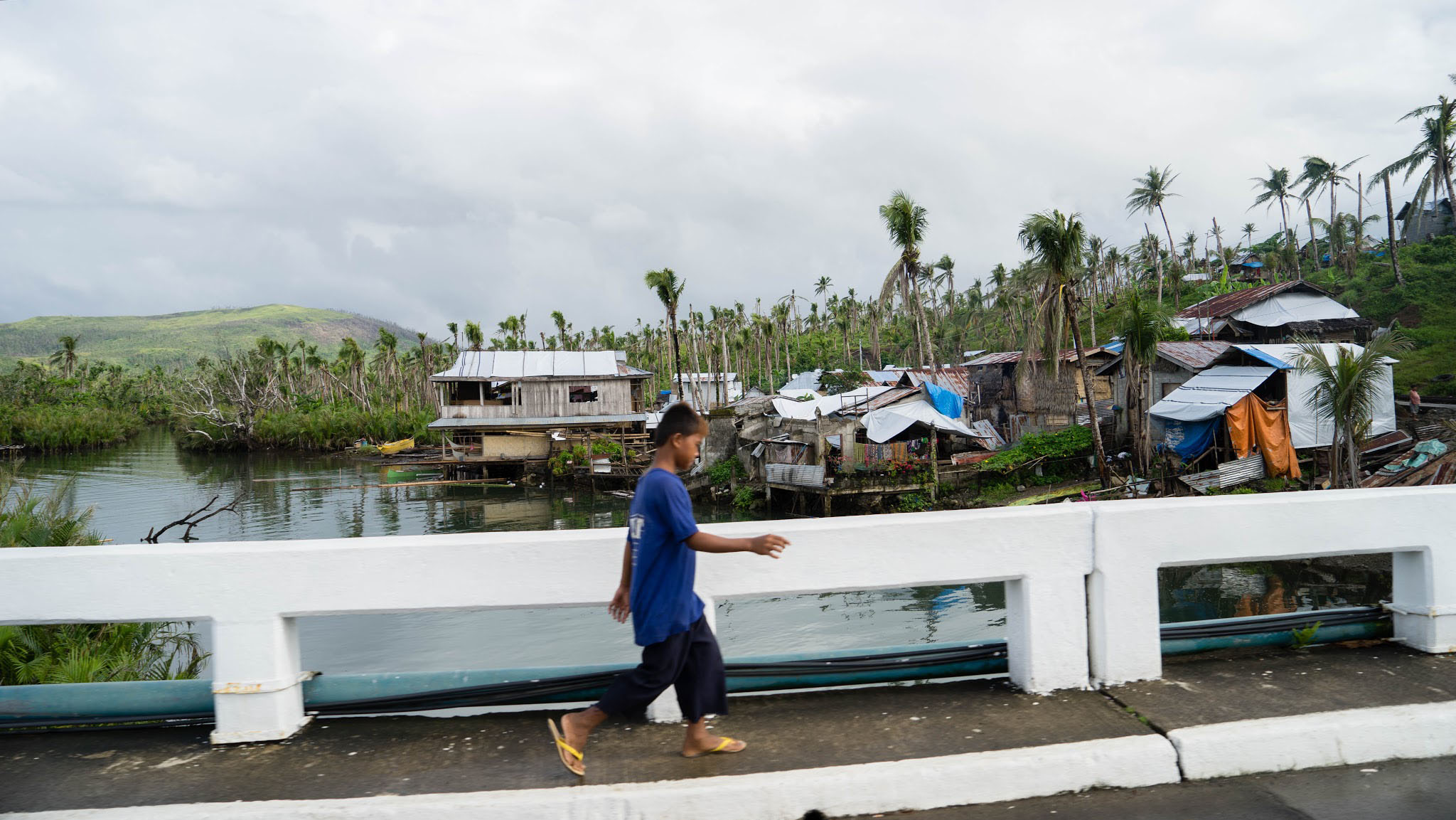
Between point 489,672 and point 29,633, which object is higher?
point 489,672

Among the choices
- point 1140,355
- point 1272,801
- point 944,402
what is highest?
point 1140,355

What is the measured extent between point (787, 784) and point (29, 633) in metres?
8.35

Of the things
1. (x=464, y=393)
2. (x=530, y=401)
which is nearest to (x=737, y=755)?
(x=530, y=401)

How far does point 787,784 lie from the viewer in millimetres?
2830

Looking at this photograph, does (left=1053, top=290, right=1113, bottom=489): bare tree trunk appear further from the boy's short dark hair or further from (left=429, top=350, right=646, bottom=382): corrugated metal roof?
the boy's short dark hair

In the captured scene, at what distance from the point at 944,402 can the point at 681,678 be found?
27.3 m

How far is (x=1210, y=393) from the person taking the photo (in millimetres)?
23453

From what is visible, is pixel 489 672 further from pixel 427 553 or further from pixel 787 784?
pixel 787 784

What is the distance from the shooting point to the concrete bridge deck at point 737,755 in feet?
9.32

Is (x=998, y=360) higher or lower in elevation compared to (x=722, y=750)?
higher

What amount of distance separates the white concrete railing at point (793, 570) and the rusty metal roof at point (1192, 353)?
80.2 feet

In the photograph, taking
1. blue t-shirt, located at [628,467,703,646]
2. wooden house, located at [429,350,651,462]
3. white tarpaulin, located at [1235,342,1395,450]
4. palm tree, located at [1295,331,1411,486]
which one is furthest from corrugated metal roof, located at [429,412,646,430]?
blue t-shirt, located at [628,467,703,646]

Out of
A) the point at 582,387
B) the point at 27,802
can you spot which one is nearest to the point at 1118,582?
the point at 27,802

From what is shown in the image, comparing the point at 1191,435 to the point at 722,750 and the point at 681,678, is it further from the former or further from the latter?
the point at 681,678
